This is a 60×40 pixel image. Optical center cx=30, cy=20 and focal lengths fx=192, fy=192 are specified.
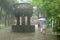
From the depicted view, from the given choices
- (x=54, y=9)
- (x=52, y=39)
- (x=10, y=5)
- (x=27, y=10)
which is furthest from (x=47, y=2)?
(x=10, y=5)

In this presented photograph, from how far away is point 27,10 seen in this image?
780 inches

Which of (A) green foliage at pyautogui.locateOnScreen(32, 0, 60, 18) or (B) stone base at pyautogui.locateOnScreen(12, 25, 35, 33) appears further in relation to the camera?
(B) stone base at pyautogui.locateOnScreen(12, 25, 35, 33)

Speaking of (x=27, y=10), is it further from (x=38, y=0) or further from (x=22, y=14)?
(x=38, y=0)

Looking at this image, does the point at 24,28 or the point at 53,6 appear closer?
the point at 53,6

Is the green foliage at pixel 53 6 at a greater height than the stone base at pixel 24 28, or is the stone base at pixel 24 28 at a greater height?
the green foliage at pixel 53 6

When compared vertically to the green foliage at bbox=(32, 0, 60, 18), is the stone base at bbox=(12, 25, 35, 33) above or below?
below

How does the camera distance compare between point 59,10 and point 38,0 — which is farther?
point 38,0

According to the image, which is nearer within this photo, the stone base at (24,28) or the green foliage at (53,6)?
the green foliage at (53,6)

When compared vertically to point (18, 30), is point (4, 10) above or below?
above

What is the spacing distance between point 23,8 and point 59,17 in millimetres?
8310

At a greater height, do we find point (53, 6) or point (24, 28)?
point (53, 6)

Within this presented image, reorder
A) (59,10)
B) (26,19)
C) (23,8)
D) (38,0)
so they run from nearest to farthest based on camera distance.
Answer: (59,10) → (38,0) → (23,8) → (26,19)

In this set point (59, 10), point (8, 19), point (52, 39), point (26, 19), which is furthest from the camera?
point (8, 19)

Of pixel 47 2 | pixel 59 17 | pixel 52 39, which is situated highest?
pixel 47 2
